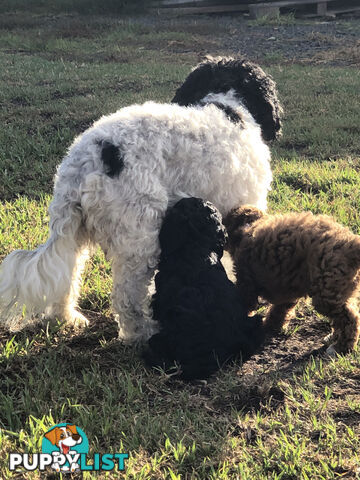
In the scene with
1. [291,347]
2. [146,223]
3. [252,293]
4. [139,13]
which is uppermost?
[139,13]

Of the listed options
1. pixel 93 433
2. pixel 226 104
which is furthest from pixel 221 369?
pixel 226 104

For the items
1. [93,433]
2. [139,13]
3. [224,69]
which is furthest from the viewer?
[139,13]

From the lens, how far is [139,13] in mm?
21312

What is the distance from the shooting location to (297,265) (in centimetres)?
362

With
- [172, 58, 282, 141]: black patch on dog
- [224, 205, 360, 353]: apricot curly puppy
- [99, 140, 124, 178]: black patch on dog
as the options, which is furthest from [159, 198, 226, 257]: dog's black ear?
[172, 58, 282, 141]: black patch on dog

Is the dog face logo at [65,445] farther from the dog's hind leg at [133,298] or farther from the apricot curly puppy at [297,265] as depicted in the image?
the apricot curly puppy at [297,265]

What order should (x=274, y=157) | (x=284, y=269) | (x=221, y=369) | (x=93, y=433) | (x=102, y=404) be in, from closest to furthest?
(x=93, y=433) → (x=102, y=404) → (x=221, y=369) → (x=284, y=269) → (x=274, y=157)

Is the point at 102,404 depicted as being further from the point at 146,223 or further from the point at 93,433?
the point at 146,223

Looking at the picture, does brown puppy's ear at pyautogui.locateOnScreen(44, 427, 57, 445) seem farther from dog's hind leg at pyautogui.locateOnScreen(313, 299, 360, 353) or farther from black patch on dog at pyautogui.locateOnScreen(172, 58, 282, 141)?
black patch on dog at pyautogui.locateOnScreen(172, 58, 282, 141)

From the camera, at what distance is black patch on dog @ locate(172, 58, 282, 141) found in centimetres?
473

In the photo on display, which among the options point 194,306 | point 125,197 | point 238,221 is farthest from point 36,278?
point 238,221

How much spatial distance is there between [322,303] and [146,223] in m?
1.21
